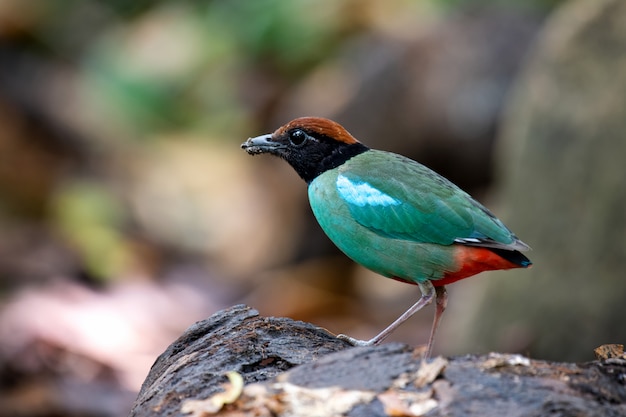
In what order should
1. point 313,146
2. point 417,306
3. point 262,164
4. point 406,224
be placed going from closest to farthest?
1. point 417,306
2. point 406,224
3. point 313,146
4. point 262,164

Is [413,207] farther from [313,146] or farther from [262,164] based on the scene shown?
[262,164]

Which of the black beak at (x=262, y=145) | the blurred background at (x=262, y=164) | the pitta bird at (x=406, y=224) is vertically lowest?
the pitta bird at (x=406, y=224)

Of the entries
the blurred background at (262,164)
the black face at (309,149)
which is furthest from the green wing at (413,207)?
the blurred background at (262,164)

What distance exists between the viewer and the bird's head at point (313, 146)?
5.57 metres

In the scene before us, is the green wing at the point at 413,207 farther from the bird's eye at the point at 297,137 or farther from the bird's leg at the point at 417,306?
the bird's eye at the point at 297,137

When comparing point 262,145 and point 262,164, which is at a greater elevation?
point 262,164

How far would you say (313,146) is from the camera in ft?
18.4

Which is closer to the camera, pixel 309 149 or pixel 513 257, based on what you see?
pixel 513 257

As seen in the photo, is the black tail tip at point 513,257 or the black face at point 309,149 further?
the black face at point 309,149

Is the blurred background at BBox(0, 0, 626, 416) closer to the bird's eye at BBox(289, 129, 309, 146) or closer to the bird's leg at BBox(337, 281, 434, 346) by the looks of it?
the bird's eye at BBox(289, 129, 309, 146)

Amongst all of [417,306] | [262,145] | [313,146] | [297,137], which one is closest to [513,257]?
[417,306]

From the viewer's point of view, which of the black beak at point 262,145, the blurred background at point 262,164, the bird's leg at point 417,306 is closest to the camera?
the bird's leg at point 417,306

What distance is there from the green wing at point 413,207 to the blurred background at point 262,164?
417cm

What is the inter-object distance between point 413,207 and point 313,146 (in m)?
0.79
